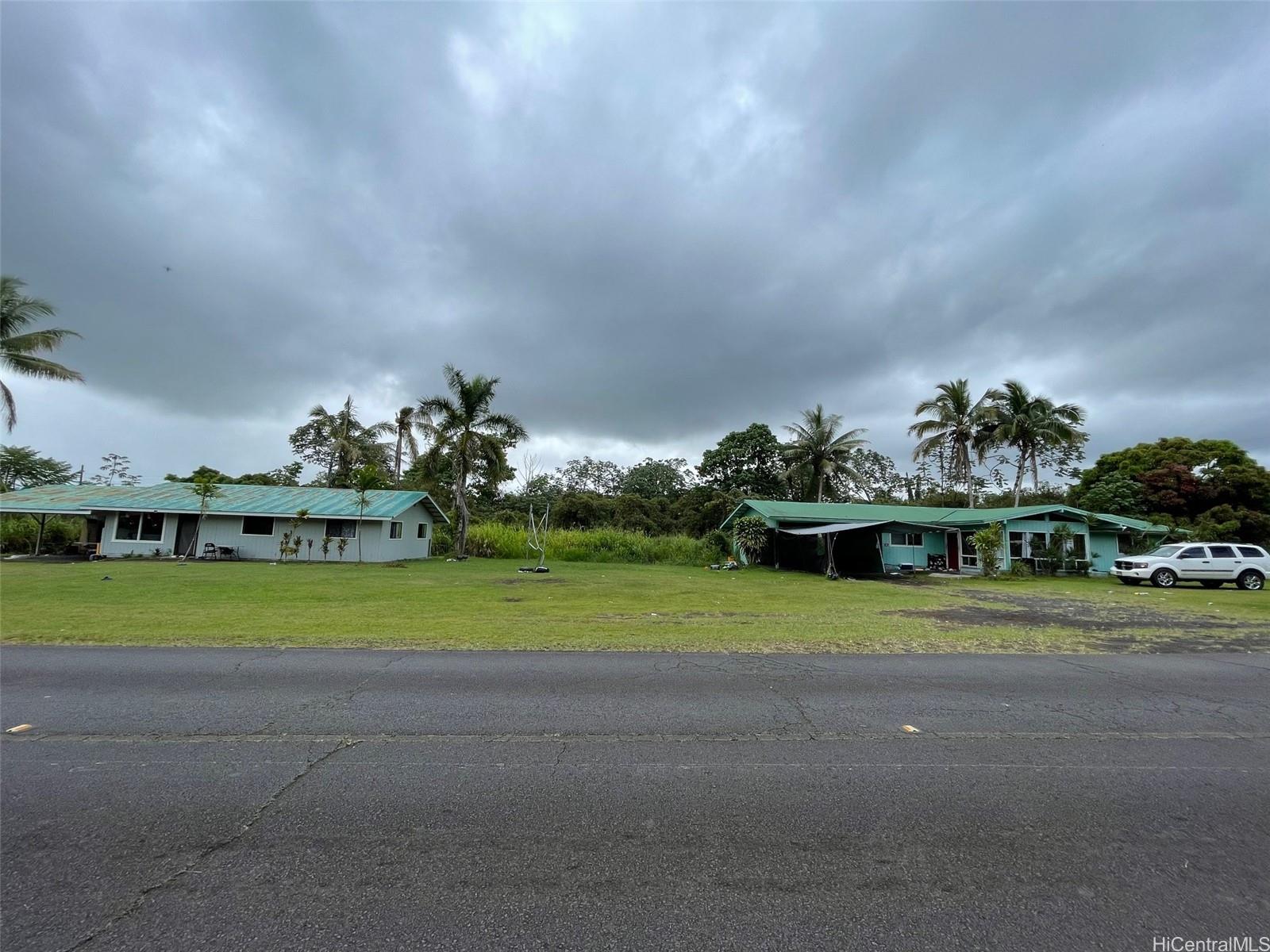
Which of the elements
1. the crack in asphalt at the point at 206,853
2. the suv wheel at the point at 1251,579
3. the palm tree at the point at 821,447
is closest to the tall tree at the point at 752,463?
the palm tree at the point at 821,447

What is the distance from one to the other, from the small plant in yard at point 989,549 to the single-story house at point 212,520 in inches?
998

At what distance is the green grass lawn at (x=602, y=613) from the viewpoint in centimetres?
877

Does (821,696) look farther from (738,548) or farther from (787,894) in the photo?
(738,548)

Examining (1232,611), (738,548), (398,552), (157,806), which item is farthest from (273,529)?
(1232,611)

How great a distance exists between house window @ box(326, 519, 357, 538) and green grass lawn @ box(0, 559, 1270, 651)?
25.3 feet

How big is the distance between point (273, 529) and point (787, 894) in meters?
31.6

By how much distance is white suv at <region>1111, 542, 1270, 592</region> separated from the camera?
19734mm

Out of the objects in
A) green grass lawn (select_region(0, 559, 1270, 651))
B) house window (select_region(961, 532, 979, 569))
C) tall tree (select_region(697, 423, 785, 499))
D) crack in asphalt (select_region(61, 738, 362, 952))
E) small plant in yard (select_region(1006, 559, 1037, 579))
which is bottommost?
crack in asphalt (select_region(61, 738, 362, 952))

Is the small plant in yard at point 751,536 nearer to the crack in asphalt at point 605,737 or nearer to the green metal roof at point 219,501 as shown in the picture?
the green metal roof at point 219,501

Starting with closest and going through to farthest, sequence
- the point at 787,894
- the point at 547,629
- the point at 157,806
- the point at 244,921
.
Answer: the point at 244,921 → the point at 787,894 → the point at 157,806 → the point at 547,629

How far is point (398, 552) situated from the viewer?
1208 inches

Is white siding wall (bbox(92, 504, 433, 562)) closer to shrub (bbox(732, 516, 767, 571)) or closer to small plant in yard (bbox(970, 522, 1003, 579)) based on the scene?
shrub (bbox(732, 516, 767, 571))

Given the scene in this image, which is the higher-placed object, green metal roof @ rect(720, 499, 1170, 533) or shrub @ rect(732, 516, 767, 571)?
green metal roof @ rect(720, 499, 1170, 533)

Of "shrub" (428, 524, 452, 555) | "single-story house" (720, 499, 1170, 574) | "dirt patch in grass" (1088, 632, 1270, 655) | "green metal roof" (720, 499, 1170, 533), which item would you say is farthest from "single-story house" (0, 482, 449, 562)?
"dirt patch in grass" (1088, 632, 1270, 655)
